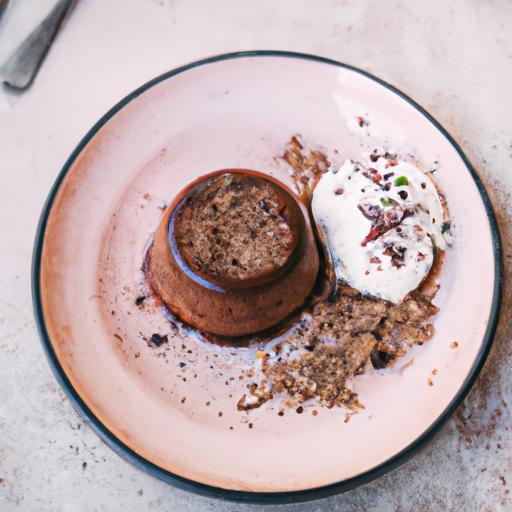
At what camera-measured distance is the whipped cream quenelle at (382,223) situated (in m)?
1.42

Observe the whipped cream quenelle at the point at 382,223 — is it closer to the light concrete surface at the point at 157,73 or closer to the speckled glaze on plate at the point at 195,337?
the speckled glaze on plate at the point at 195,337

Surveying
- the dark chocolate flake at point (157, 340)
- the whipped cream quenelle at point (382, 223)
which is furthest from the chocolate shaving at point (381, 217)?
the dark chocolate flake at point (157, 340)

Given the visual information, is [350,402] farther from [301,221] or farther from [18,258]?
[18,258]

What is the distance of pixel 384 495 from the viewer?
1.52 metres

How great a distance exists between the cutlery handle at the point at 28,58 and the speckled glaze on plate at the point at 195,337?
0.35 m

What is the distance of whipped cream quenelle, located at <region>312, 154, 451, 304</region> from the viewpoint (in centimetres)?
142

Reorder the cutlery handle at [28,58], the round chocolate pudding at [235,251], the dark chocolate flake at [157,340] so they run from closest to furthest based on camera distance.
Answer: the round chocolate pudding at [235,251], the dark chocolate flake at [157,340], the cutlery handle at [28,58]

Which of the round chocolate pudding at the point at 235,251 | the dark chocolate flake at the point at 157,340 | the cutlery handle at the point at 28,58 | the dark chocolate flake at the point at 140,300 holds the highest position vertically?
the cutlery handle at the point at 28,58

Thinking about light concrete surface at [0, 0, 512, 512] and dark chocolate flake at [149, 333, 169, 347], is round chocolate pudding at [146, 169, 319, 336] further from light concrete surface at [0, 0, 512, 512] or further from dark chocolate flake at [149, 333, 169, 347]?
light concrete surface at [0, 0, 512, 512]

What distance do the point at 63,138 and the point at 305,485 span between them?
3.57 feet

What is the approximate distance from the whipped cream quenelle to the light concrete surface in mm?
277

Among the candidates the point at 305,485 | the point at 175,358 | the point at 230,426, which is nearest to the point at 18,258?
the point at 175,358

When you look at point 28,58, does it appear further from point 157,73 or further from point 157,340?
point 157,340

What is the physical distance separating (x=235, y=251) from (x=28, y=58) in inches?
32.9
